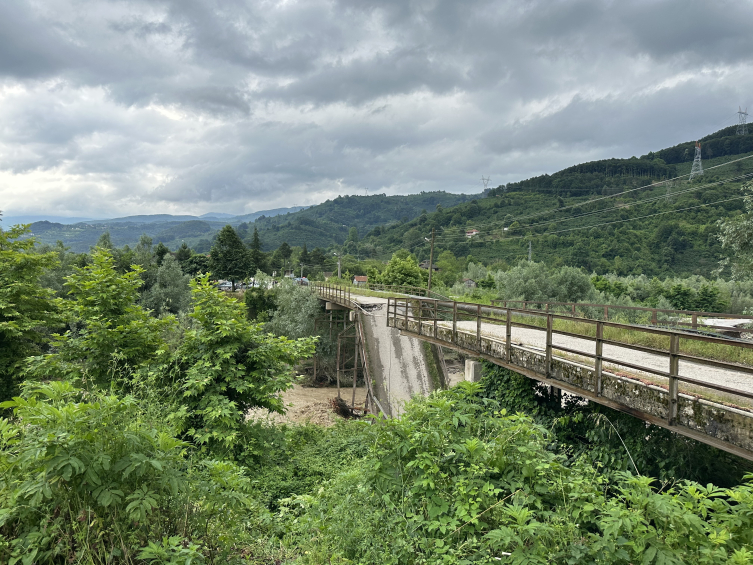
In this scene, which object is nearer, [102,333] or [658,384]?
[658,384]

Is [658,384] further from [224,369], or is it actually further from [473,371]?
[224,369]

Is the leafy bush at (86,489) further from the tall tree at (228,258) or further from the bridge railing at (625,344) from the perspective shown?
the tall tree at (228,258)

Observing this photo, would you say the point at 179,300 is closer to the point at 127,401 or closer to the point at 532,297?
the point at 532,297

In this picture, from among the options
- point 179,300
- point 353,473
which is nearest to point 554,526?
point 353,473

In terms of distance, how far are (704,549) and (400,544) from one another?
78.4 inches

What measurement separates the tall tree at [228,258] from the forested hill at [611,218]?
136 feet

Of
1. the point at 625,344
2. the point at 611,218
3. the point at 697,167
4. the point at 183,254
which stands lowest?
the point at 625,344

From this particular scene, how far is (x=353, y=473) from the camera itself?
4.28 m

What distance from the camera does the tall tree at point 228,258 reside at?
53.4 m

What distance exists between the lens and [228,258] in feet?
177

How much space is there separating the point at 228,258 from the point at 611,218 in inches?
2632

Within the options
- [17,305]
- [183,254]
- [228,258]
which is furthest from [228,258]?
[17,305]

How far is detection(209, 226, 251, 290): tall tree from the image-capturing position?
53.4 meters

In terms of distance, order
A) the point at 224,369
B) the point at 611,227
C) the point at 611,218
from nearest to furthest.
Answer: the point at 224,369, the point at 611,227, the point at 611,218
